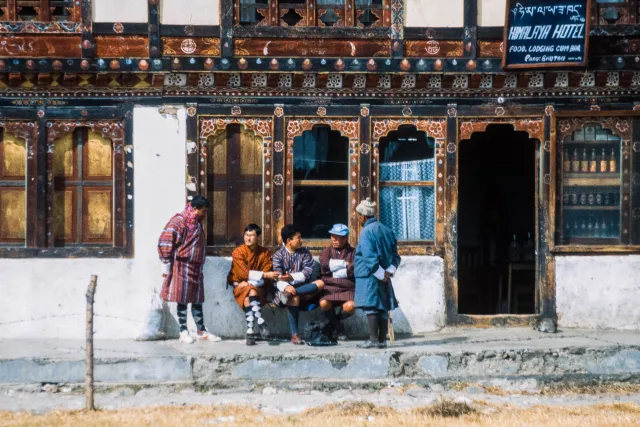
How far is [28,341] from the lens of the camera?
38.2 feet

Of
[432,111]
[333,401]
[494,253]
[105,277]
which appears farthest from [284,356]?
[494,253]

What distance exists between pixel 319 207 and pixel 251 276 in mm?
1495

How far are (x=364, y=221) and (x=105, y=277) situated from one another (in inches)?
131

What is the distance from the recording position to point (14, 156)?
12.3 m

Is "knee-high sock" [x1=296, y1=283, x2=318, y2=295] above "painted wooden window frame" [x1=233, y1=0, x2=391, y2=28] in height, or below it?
below

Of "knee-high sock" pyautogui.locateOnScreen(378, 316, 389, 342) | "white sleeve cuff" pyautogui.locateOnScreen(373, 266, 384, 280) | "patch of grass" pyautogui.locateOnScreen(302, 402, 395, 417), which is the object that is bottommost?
"patch of grass" pyautogui.locateOnScreen(302, 402, 395, 417)

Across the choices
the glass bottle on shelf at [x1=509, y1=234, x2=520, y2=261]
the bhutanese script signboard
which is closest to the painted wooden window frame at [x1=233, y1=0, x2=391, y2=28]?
the bhutanese script signboard

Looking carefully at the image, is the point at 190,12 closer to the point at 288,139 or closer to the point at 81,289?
the point at 288,139

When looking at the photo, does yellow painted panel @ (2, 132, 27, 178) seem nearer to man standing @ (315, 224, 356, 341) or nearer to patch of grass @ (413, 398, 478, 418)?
man standing @ (315, 224, 356, 341)

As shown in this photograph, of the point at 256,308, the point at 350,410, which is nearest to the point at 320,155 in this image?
the point at 256,308

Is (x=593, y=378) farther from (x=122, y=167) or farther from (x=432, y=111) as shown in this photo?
(x=122, y=167)

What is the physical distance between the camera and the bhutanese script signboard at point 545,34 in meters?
12.0

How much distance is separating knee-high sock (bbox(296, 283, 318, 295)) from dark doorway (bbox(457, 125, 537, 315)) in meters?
4.67

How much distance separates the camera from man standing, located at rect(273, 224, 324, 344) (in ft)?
37.5
